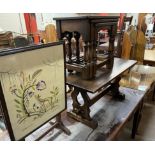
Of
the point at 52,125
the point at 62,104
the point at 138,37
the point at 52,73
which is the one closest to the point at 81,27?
the point at 52,73

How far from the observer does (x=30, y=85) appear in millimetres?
556

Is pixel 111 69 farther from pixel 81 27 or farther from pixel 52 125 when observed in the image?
pixel 52 125

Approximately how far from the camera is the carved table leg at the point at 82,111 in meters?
0.87

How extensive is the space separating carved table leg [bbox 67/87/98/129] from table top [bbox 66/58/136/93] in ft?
0.19

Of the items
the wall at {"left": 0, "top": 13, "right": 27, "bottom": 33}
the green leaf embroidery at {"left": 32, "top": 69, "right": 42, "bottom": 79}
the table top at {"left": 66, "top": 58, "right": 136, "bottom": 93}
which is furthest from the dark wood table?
the wall at {"left": 0, "top": 13, "right": 27, "bottom": 33}

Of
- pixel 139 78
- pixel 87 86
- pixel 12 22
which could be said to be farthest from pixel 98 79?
pixel 12 22

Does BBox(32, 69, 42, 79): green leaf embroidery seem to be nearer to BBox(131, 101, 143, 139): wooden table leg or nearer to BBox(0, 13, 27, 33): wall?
BBox(131, 101, 143, 139): wooden table leg

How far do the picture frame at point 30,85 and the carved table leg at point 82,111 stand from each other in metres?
0.19

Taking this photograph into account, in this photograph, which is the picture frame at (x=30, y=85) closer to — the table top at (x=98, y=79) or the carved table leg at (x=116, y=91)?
the table top at (x=98, y=79)

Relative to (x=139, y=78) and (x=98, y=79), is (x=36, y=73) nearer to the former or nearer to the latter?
(x=98, y=79)

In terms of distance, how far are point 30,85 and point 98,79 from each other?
0.42m

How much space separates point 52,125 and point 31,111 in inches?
11.0

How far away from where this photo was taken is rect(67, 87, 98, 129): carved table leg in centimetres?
87

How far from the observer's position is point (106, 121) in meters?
0.93
